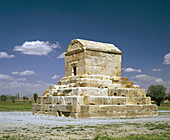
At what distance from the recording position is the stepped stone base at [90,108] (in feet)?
47.5

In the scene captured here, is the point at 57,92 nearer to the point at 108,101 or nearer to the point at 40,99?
the point at 40,99

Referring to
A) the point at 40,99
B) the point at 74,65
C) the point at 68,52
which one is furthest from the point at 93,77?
the point at 40,99

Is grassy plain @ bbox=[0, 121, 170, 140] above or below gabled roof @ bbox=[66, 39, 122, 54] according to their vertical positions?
below

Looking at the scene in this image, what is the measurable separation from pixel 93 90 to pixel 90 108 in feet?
6.23

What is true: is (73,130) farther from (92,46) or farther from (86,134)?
(92,46)

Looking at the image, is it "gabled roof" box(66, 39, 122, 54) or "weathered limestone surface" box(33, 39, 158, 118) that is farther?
"gabled roof" box(66, 39, 122, 54)

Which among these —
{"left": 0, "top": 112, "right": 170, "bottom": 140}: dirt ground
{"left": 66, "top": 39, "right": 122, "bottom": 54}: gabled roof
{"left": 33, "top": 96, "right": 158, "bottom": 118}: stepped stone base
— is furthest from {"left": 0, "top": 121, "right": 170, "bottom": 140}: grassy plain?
{"left": 66, "top": 39, "right": 122, "bottom": 54}: gabled roof

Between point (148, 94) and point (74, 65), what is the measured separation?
44.9 metres

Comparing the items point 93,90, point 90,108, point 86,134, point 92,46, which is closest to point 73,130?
point 86,134

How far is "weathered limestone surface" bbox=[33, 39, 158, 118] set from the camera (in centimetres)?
1518

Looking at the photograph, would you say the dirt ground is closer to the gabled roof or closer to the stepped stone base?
the stepped stone base

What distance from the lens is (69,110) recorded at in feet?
48.6

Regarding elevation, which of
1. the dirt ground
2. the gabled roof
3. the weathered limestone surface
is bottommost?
the dirt ground

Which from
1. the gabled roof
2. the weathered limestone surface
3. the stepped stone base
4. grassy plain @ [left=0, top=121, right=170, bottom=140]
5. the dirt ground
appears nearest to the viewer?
grassy plain @ [left=0, top=121, right=170, bottom=140]
